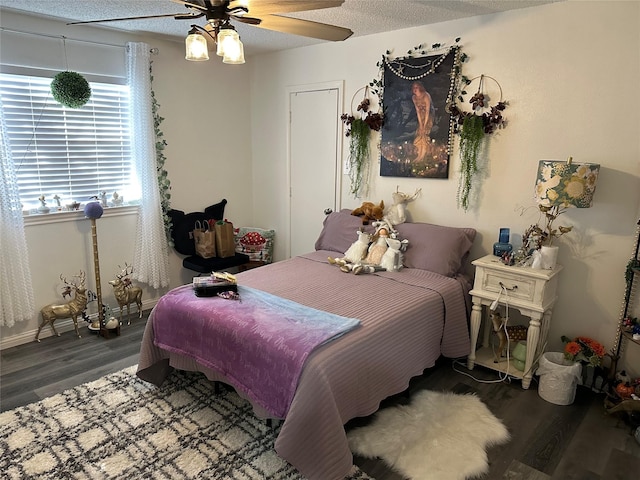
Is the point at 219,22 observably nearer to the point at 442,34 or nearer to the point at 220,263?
the point at 442,34

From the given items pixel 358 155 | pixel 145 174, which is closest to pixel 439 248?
pixel 358 155

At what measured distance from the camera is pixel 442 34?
3273 millimetres

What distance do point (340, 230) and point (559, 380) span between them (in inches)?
76.8

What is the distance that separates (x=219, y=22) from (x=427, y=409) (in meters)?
2.30

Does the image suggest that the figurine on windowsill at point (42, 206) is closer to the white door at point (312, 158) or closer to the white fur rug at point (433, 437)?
the white door at point (312, 158)

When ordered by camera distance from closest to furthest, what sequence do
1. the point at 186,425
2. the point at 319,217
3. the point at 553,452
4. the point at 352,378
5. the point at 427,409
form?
the point at 352,378, the point at 553,452, the point at 186,425, the point at 427,409, the point at 319,217

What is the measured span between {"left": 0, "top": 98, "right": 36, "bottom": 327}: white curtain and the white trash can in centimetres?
367

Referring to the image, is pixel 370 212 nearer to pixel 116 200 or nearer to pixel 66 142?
pixel 116 200

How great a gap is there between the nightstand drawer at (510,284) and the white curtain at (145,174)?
280 centimetres

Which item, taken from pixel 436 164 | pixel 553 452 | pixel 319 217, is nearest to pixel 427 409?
pixel 553 452

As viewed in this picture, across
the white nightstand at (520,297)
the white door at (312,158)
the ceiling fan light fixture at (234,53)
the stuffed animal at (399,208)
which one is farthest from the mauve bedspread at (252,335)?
the white door at (312,158)

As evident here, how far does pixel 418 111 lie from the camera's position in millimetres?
3465

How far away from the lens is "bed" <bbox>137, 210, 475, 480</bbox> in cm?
193

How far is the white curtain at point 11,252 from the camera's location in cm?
307
